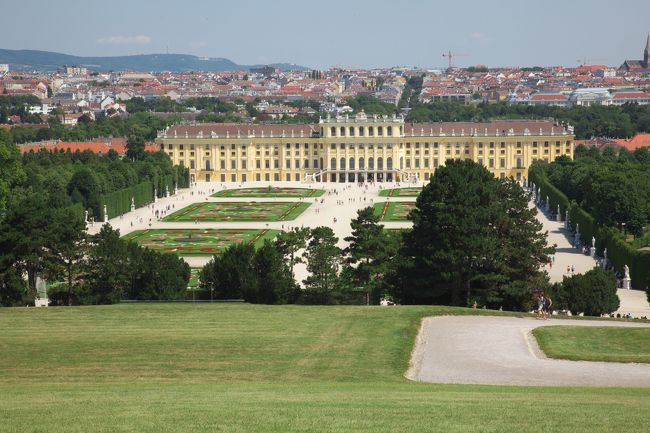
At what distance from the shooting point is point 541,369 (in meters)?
22.6

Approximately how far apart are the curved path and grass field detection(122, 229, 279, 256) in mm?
30995

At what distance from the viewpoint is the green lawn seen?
78.3ft

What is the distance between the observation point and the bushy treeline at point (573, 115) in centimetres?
13312

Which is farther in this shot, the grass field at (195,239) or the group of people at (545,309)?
the grass field at (195,239)

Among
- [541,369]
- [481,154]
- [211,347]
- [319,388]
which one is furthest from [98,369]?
[481,154]

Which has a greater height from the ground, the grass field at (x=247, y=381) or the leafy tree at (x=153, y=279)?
the grass field at (x=247, y=381)

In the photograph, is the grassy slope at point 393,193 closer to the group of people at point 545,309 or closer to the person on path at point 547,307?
the group of people at point 545,309

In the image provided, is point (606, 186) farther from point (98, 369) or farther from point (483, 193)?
point (98, 369)

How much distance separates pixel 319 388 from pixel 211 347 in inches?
217

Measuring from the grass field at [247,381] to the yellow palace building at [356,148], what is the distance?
78.2 metres

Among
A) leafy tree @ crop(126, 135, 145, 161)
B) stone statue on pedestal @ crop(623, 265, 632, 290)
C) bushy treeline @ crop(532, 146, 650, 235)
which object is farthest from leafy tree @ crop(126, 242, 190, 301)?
leafy tree @ crop(126, 135, 145, 161)

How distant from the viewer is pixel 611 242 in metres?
53.8

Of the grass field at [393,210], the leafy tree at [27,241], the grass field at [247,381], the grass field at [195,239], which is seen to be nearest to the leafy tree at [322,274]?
the grass field at [247,381]

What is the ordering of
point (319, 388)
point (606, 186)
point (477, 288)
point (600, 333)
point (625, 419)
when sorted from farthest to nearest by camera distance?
point (606, 186) → point (477, 288) → point (600, 333) → point (319, 388) → point (625, 419)
